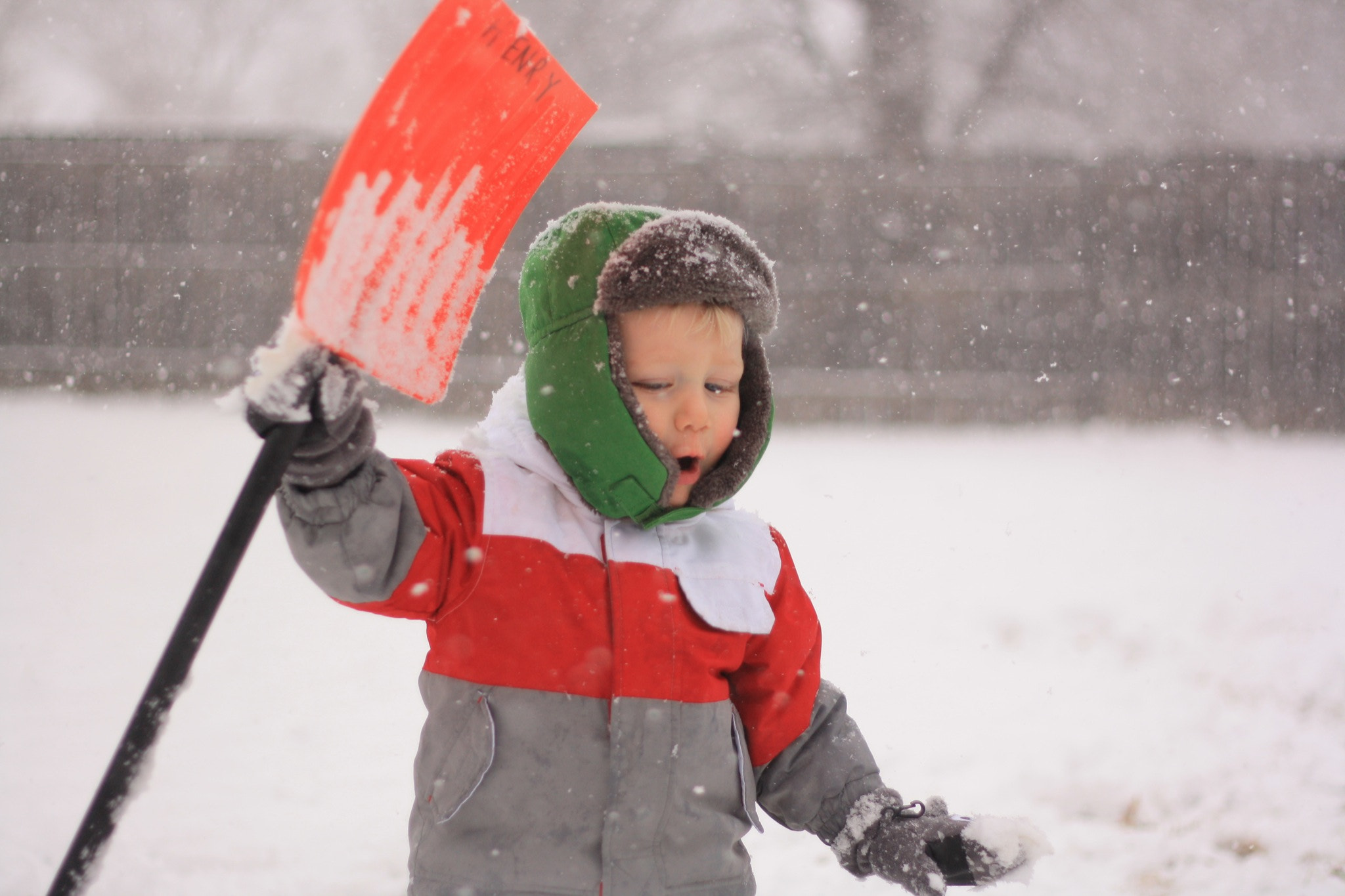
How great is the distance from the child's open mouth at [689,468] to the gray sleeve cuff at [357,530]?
13.4 inches

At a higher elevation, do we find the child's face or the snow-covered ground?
the child's face

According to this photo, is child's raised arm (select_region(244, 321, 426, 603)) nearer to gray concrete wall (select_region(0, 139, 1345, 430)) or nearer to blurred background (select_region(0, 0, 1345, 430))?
blurred background (select_region(0, 0, 1345, 430))

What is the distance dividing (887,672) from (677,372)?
83.4 inches

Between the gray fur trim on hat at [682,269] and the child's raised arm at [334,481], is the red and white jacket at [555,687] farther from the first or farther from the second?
the gray fur trim on hat at [682,269]

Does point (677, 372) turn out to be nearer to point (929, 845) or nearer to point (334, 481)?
point (334, 481)

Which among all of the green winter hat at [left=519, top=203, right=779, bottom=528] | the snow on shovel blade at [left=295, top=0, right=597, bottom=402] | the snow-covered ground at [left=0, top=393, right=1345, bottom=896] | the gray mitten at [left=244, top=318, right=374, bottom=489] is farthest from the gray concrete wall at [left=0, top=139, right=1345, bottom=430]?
the gray mitten at [left=244, top=318, right=374, bottom=489]

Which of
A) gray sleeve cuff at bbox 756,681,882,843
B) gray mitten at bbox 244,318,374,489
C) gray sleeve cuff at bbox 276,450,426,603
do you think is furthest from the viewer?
gray sleeve cuff at bbox 756,681,882,843

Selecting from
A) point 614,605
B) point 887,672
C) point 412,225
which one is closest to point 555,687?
point 614,605

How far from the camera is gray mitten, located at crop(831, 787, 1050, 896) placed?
120cm

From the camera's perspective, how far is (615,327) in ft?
3.96

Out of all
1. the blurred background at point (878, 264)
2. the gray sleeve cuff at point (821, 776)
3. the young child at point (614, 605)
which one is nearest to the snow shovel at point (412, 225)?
the young child at point (614, 605)

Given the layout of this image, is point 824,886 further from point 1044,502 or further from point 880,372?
point 880,372

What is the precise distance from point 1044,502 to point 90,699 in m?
3.85

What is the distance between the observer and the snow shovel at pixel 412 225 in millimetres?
835
